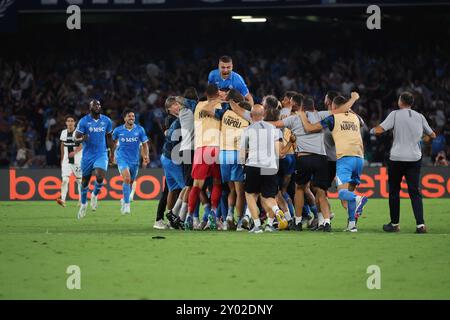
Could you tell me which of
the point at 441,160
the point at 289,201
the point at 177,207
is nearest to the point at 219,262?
the point at 177,207

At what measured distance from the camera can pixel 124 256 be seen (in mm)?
13359

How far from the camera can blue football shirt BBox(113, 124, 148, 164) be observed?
2420 centimetres

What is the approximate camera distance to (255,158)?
16672mm

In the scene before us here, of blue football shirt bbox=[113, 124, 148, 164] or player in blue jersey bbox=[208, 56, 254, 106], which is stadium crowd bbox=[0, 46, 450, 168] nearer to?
blue football shirt bbox=[113, 124, 148, 164]

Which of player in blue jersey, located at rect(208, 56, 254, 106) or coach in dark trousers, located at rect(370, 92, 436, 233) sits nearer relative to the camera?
coach in dark trousers, located at rect(370, 92, 436, 233)

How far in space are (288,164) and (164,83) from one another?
18.6 metres

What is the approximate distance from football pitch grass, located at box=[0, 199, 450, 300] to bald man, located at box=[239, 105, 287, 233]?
552 millimetres

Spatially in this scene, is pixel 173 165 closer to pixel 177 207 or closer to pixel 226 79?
pixel 177 207

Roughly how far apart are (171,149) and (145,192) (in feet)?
40.0

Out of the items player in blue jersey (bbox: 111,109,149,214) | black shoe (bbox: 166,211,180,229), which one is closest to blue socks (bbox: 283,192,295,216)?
black shoe (bbox: 166,211,180,229)

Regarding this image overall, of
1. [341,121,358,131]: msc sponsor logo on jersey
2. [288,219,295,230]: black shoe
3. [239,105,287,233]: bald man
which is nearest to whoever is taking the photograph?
[239,105,287,233]: bald man

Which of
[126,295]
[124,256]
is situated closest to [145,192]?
[124,256]

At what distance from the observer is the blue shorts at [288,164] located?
18312 mm
